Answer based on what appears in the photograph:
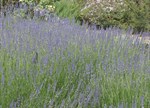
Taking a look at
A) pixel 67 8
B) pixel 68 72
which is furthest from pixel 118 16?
pixel 68 72

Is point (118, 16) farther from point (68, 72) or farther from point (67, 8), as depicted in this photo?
point (68, 72)

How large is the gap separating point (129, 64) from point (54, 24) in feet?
5.39

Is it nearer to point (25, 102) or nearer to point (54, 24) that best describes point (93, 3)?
point (54, 24)

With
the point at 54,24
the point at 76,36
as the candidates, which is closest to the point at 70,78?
the point at 76,36

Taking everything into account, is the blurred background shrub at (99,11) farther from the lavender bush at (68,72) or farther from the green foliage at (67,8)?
the lavender bush at (68,72)

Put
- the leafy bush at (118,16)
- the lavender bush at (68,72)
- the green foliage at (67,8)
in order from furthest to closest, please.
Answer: the green foliage at (67,8), the leafy bush at (118,16), the lavender bush at (68,72)

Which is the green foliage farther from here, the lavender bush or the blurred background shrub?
the lavender bush

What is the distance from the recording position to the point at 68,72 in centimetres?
291

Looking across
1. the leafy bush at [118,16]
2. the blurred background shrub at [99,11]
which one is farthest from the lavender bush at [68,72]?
the blurred background shrub at [99,11]

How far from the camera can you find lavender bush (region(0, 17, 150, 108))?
2.38 m

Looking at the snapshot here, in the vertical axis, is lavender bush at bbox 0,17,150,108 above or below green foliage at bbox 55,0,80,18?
above

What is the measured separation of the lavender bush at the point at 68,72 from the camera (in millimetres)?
2383

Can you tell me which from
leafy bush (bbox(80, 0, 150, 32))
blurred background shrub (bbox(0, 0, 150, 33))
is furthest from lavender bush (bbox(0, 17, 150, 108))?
blurred background shrub (bbox(0, 0, 150, 33))

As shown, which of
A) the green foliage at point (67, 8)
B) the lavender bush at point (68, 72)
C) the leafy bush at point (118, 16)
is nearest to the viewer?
the lavender bush at point (68, 72)
